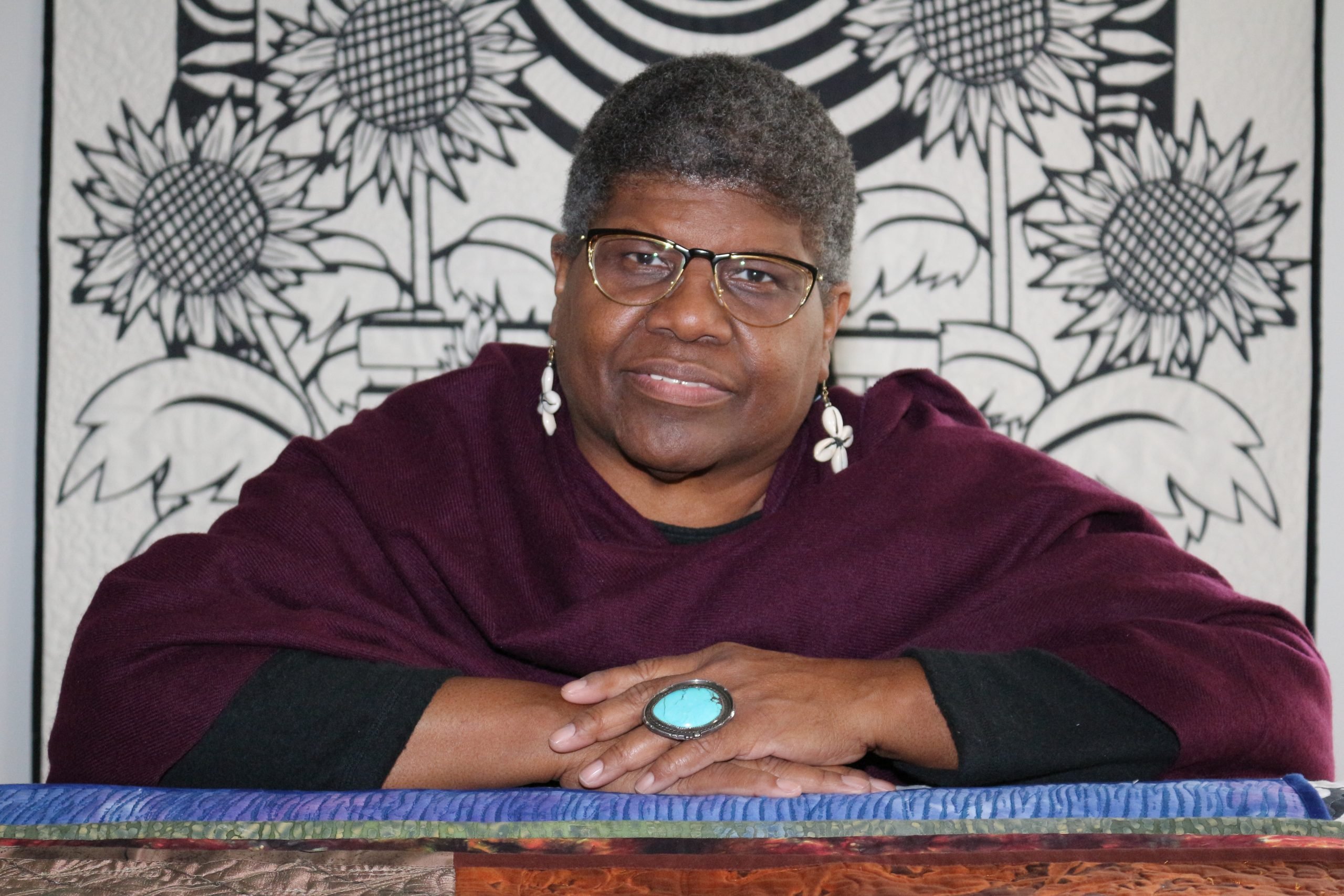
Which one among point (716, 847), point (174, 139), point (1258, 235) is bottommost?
point (716, 847)

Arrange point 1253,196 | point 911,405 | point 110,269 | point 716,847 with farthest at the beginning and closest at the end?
point 1253,196 < point 110,269 < point 911,405 < point 716,847

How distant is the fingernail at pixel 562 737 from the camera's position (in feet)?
4.03

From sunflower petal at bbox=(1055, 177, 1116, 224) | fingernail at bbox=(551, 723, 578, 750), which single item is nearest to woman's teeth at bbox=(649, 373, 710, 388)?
fingernail at bbox=(551, 723, 578, 750)

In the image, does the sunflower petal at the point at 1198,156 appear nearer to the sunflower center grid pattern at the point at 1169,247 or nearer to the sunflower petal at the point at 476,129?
the sunflower center grid pattern at the point at 1169,247

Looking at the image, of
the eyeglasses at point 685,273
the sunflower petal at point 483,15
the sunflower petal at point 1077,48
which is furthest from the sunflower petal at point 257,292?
the sunflower petal at point 1077,48

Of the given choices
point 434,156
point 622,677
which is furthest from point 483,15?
point 622,677

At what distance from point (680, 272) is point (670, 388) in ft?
0.47

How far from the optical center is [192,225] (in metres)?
2.25

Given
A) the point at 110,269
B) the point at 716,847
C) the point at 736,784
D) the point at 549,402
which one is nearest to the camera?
the point at 716,847

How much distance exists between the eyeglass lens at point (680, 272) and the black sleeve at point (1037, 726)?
1.60 ft

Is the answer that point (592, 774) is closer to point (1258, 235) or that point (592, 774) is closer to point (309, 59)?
point (309, 59)

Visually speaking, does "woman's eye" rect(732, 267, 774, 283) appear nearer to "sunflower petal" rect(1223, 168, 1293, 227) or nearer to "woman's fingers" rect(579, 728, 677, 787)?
"woman's fingers" rect(579, 728, 677, 787)

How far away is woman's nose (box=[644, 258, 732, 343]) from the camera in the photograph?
57.9 inches

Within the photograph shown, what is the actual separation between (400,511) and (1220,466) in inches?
64.4
